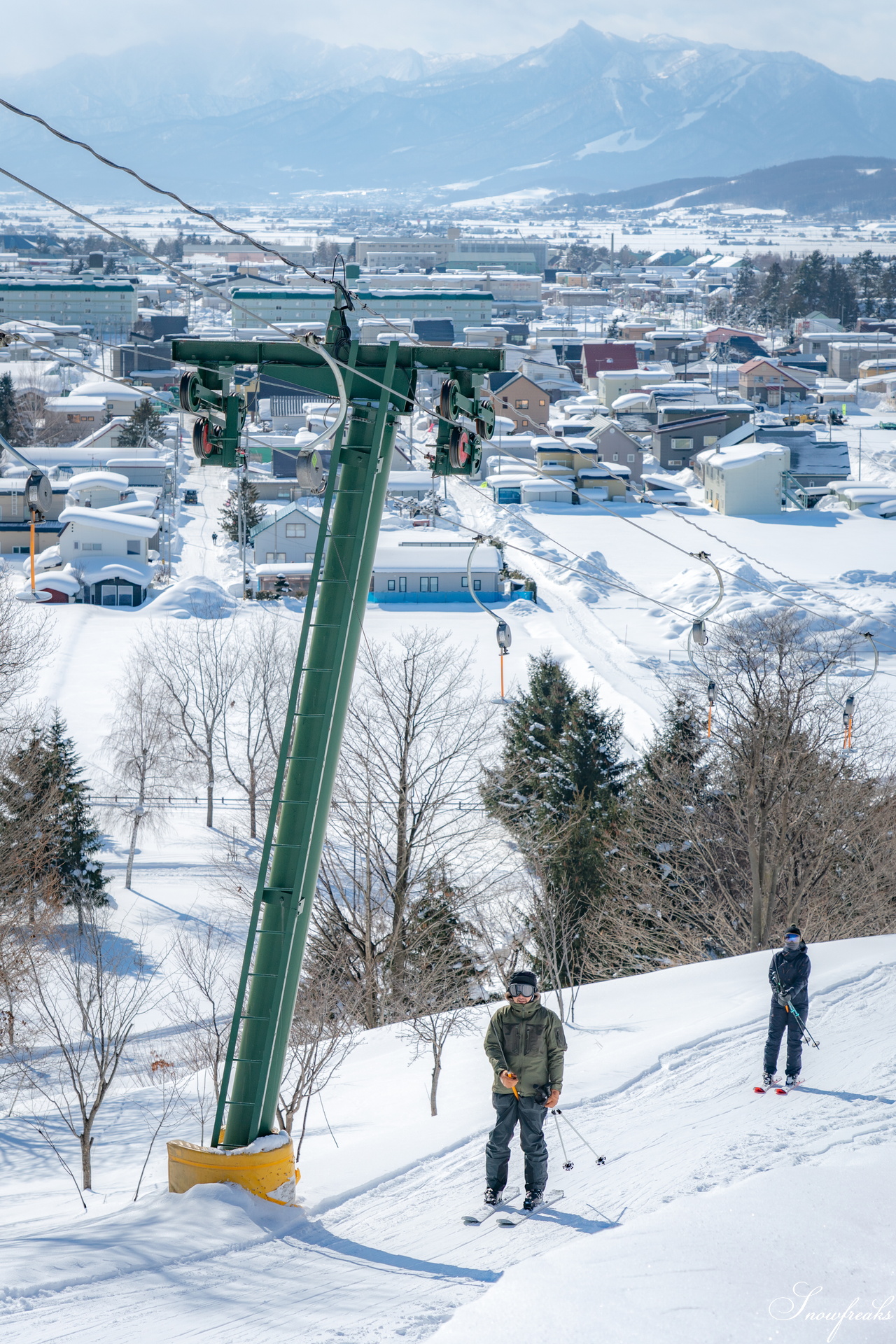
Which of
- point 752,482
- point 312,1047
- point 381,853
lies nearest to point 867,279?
point 752,482

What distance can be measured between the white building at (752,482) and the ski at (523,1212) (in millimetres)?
52326

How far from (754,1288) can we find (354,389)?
4266 millimetres

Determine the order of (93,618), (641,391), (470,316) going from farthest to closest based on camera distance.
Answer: (470,316) < (641,391) < (93,618)

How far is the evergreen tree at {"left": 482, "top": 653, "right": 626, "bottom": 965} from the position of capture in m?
17.5

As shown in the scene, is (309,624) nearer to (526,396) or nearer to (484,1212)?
(484,1212)

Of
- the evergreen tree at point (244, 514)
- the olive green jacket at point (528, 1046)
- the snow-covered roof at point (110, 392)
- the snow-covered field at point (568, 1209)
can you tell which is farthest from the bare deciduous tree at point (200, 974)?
the snow-covered roof at point (110, 392)

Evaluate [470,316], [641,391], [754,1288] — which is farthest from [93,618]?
[470,316]

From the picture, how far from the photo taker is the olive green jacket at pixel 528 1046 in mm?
5652

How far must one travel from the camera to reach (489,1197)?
5.85 m

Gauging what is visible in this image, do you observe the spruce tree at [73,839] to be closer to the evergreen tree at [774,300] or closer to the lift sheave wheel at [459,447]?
the lift sheave wheel at [459,447]

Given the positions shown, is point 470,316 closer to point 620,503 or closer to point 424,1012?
point 620,503

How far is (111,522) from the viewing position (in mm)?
43906

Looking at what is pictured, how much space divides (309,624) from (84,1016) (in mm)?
5038

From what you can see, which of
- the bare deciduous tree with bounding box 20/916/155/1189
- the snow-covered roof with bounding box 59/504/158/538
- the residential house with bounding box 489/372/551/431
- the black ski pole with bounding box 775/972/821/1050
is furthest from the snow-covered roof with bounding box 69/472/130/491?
the black ski pole with bounding box 775/972/821/1050
